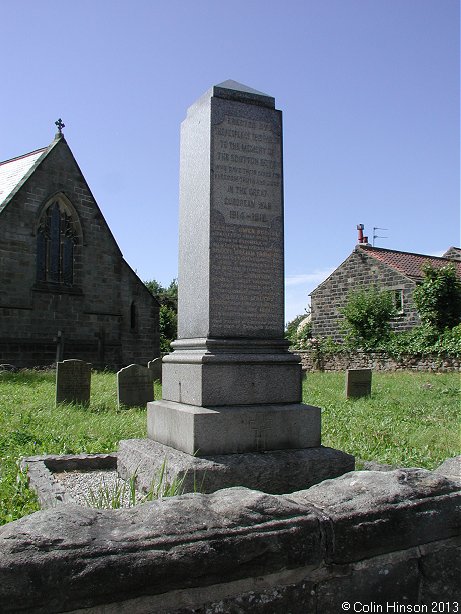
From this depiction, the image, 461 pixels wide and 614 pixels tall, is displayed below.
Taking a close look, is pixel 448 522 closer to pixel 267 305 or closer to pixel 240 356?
pixel 240 356

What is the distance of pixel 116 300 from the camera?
23.8 meters

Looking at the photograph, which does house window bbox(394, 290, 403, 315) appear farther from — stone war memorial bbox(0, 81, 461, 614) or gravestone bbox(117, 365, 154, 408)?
stone war memorial bbox(0, 81, 461, 614)

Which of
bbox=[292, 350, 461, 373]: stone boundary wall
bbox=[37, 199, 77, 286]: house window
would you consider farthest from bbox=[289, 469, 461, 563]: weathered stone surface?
bbox=[37, 199, 77, 286]: house window

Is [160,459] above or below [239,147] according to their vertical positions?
below

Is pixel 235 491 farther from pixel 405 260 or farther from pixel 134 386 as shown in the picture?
pixel 405 260

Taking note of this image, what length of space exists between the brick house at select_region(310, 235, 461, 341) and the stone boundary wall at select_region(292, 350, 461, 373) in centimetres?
297

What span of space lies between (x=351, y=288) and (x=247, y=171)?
2526 centimetres

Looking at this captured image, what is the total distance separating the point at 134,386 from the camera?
11.8m

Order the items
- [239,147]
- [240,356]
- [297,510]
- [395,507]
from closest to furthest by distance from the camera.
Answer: [297,510]
[395,507]
[240,356]
[239,147]

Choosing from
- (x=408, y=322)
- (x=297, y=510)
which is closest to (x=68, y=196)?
(x=408, y=322)

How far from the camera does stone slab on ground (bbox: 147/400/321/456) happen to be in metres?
4.55

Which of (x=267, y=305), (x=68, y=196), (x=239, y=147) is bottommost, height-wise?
(x=267, y=305)

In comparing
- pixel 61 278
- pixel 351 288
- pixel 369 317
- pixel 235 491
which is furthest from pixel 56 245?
pixel 235 491

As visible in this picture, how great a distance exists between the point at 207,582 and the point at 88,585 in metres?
0.48
